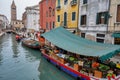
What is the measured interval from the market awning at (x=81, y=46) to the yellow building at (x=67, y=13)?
3436mm

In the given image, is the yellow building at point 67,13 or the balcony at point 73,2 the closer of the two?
the balcony at point 73,2

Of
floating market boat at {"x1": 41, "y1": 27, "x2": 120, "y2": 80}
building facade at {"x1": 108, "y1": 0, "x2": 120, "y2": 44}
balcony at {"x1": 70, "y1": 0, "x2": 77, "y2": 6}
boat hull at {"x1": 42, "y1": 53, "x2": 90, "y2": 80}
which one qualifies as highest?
balcony at {"x1": 70, "y1": 0, "x2": 77, "y2": 6}

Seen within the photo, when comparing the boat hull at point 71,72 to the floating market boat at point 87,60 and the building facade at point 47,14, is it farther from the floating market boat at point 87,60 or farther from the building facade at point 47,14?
the building facade at point 47,14

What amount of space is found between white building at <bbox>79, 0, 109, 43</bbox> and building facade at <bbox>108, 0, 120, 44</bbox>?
0.49 metres

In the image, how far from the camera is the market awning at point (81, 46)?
1039 cm

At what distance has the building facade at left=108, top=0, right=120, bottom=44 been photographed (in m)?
14.4

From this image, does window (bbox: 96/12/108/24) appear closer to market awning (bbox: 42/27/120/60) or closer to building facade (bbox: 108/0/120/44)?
building facade (bbox: 108/0/120/44)

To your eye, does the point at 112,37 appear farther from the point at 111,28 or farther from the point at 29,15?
the point at 29,15

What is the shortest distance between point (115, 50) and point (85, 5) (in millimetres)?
9728

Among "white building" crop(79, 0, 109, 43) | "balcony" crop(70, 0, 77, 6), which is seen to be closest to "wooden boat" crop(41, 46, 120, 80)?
"white building" crop(79, 0, 109, 43)

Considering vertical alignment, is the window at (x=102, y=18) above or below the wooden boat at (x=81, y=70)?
above

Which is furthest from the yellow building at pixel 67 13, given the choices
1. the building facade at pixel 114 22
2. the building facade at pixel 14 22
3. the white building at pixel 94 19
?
the building facade at pixel 14 22

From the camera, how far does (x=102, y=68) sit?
10773mm


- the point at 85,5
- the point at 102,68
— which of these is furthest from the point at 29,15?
the point at 102,68
